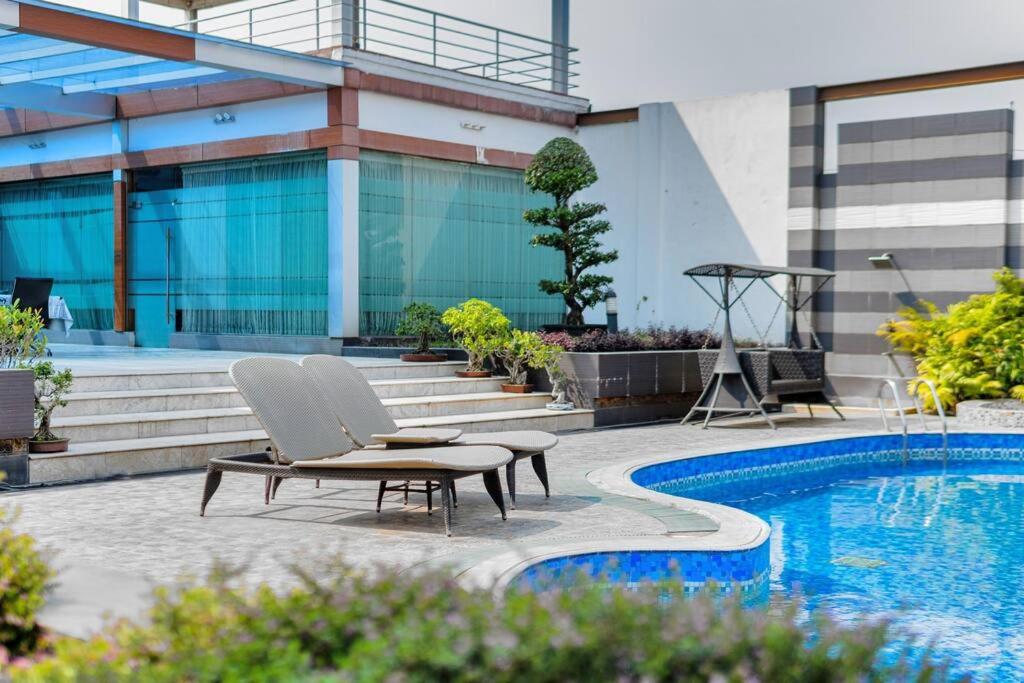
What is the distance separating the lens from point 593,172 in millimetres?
14547

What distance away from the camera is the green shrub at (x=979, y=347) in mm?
13039

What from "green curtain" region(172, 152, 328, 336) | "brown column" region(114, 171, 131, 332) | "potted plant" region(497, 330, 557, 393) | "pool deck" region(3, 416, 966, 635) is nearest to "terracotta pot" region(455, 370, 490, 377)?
"potted plant" region(497, 330, 557, 393)

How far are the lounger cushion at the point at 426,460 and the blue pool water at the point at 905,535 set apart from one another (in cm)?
165

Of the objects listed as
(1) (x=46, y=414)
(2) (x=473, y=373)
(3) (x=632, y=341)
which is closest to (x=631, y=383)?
(3) (x=632, y=341)

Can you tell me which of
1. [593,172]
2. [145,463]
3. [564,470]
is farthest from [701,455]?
[593,172]

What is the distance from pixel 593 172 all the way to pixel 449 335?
9.52 ft

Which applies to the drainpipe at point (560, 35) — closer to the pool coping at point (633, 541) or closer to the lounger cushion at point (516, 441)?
the pool coping at point (633, 541)

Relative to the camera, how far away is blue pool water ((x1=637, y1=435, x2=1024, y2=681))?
17.2 feet

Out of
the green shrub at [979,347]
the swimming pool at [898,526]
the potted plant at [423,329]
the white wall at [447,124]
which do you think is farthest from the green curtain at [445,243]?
the swimming pool at [898,526]

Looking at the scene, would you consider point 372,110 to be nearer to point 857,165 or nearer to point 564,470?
point 857,165

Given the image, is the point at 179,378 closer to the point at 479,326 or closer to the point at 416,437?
the point at 479,326

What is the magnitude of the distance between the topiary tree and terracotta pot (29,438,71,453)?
7579 mm

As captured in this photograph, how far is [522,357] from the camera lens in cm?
1254

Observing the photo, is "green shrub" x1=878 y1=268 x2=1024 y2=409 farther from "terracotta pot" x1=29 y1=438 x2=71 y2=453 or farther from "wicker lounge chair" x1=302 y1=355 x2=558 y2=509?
"terracotta pot" x1=29 y1=438 x2=71 y2=453
